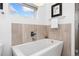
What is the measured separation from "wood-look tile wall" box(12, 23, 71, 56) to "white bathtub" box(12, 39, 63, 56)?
43mm

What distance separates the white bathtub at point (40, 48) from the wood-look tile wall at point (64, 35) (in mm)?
43

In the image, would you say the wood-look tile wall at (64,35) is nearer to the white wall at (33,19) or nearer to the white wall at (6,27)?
the white wall at (33,19)

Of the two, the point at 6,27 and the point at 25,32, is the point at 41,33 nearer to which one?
the point at 25,32

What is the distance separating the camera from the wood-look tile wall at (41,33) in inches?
40.0

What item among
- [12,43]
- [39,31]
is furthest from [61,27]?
[12,43]

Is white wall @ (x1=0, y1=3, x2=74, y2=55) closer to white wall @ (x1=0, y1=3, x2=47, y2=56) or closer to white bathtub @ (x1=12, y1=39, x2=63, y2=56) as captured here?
white wall @ (x1=0, y1=3, x2=47, y2=56)

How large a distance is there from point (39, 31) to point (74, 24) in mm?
370

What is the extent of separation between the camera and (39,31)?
3.54 feet

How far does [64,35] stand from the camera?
1051 mm

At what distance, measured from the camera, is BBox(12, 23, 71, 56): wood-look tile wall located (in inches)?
40.0

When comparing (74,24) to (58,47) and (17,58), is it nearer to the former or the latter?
(58,47)

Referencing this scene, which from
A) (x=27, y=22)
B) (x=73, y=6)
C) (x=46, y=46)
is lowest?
(x=46, y=46)

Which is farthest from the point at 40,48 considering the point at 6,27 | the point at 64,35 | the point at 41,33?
the point at 6,27

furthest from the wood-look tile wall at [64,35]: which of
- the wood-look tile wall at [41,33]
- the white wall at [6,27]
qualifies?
the white wall at [6,27]
